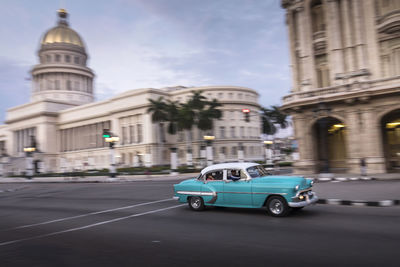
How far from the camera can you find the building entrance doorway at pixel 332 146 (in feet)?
80.2

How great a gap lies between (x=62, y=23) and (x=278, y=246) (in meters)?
118

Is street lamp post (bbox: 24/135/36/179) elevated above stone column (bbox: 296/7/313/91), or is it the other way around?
stone column (bbox: 296/7/313/91)

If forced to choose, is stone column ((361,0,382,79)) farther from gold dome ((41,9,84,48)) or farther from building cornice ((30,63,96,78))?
gold dome ((41,9,84,48))

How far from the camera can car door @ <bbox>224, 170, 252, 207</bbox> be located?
936cm

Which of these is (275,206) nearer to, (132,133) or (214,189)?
(214,189)

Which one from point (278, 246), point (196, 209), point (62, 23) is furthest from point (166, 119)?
point (62, 23)

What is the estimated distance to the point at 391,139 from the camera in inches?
905

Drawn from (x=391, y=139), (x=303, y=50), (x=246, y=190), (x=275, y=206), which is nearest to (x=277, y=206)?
(x=275, y=206)

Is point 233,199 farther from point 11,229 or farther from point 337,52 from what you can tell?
point 337,52

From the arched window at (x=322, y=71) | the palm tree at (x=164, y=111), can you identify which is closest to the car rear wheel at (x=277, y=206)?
the arched window at (x=322, y=71)

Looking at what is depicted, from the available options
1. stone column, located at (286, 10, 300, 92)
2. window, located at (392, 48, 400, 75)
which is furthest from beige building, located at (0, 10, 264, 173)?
window, located at (392, 48, 400, 75)

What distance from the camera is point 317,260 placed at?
5.12 meters

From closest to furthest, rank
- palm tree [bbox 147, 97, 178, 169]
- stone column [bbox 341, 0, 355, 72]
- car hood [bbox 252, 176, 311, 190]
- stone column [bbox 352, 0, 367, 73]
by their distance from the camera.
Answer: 1. car hood [bbox 252, 176, 311, 190]
2. stone column [bbox 352, 0, 367, 73]
3. stone column [bbox 341, 0, 355, 72]
4. palm tree [bbox 147, 97, 178, 169]

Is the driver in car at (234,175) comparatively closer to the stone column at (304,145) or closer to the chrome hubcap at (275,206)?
the chrome hubcap at (275,206)
